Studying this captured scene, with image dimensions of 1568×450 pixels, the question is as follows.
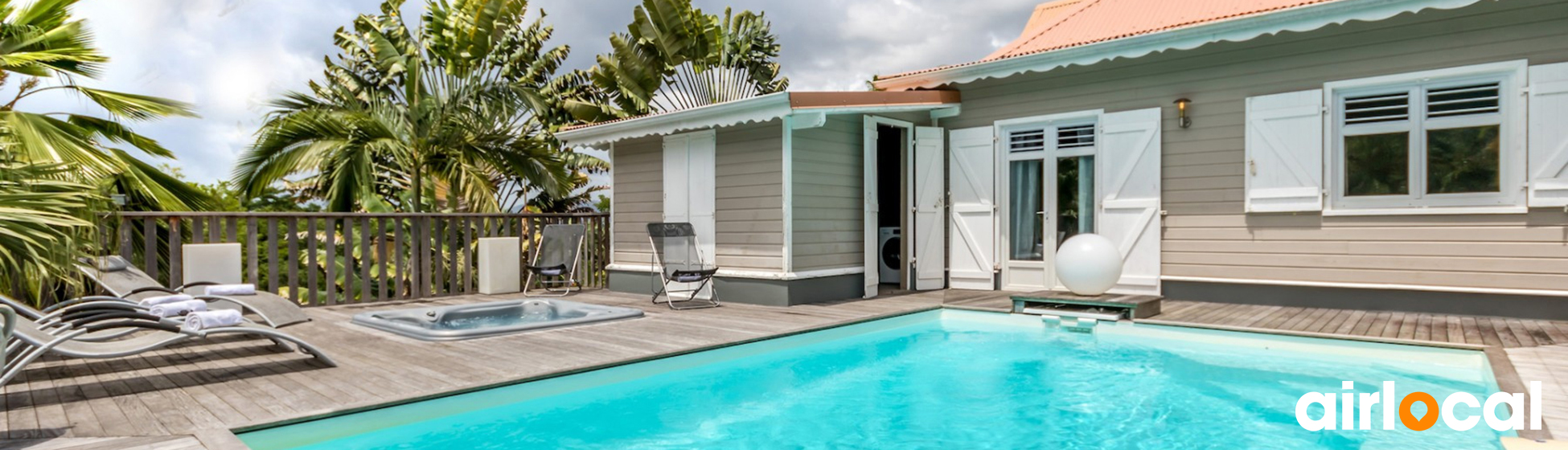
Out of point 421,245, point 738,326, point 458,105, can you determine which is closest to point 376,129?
point 458,105

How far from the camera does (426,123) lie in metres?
11.2

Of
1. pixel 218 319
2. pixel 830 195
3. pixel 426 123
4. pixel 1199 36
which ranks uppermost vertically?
pixel 1199 36

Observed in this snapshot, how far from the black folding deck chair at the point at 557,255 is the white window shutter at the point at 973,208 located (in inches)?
159

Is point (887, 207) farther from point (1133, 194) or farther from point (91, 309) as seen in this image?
point (91, 309)

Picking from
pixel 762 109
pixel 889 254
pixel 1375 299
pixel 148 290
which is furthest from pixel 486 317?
pixel 1375 299

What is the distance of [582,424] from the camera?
3666mm

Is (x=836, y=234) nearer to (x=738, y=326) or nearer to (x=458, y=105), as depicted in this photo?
(x=738, y=326)

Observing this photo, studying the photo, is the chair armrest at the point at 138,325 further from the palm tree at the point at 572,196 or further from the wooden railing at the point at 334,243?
the palm tree at the point at 572,196

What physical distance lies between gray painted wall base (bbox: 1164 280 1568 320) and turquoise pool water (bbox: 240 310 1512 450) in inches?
66.9

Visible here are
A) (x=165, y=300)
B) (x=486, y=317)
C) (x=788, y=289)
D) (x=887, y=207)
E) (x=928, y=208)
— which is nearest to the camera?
(x=165, y=300)

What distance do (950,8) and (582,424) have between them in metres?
Result: 23.1

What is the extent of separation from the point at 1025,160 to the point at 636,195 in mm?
4132

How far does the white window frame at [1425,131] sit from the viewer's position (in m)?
5.96

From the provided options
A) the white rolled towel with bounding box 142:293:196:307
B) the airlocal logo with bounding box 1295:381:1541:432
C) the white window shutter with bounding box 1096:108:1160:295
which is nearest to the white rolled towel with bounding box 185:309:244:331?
the white rolled towel with bounding box 142:293:196:307
